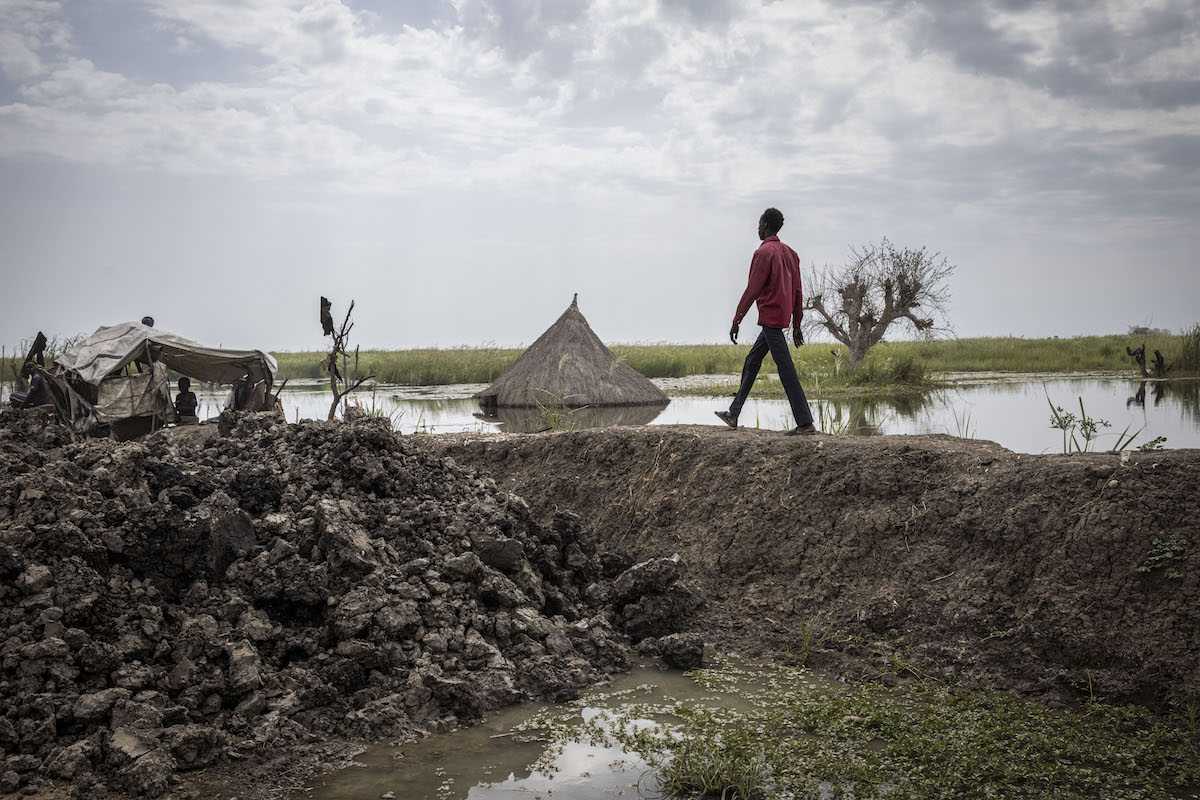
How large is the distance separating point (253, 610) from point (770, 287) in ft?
14.6

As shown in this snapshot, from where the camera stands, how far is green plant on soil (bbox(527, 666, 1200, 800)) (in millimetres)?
3701

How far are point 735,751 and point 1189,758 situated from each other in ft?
6.20

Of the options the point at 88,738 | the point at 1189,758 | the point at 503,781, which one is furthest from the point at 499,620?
the point at 1189,758

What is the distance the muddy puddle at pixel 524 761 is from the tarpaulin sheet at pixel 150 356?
889cm

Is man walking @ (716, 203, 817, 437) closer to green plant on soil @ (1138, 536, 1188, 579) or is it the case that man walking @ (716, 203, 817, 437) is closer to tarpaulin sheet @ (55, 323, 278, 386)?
green plant on soil @ (1138, 536, 1188, 579)

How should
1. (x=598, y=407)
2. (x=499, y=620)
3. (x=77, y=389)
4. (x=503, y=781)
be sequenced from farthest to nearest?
(x=598, y=407)
(x=77, y=389)
(x=499, y=620)
(x=503, y=781)

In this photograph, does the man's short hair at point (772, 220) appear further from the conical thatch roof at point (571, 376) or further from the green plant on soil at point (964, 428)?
the conical thatch roof at point (571, 376)

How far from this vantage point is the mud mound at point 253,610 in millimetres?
4129

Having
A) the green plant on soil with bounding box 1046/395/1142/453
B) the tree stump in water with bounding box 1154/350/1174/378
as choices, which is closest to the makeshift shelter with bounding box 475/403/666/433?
the green plant on soil with bounding box 1046/395/1142/453

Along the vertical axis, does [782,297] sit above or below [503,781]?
above

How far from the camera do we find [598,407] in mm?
15547

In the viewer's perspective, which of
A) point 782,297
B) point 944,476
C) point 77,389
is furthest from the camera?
point 77,389

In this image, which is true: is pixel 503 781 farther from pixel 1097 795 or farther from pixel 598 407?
pixel 598 407

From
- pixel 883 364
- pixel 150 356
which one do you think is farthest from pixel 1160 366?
pixel 150 356
